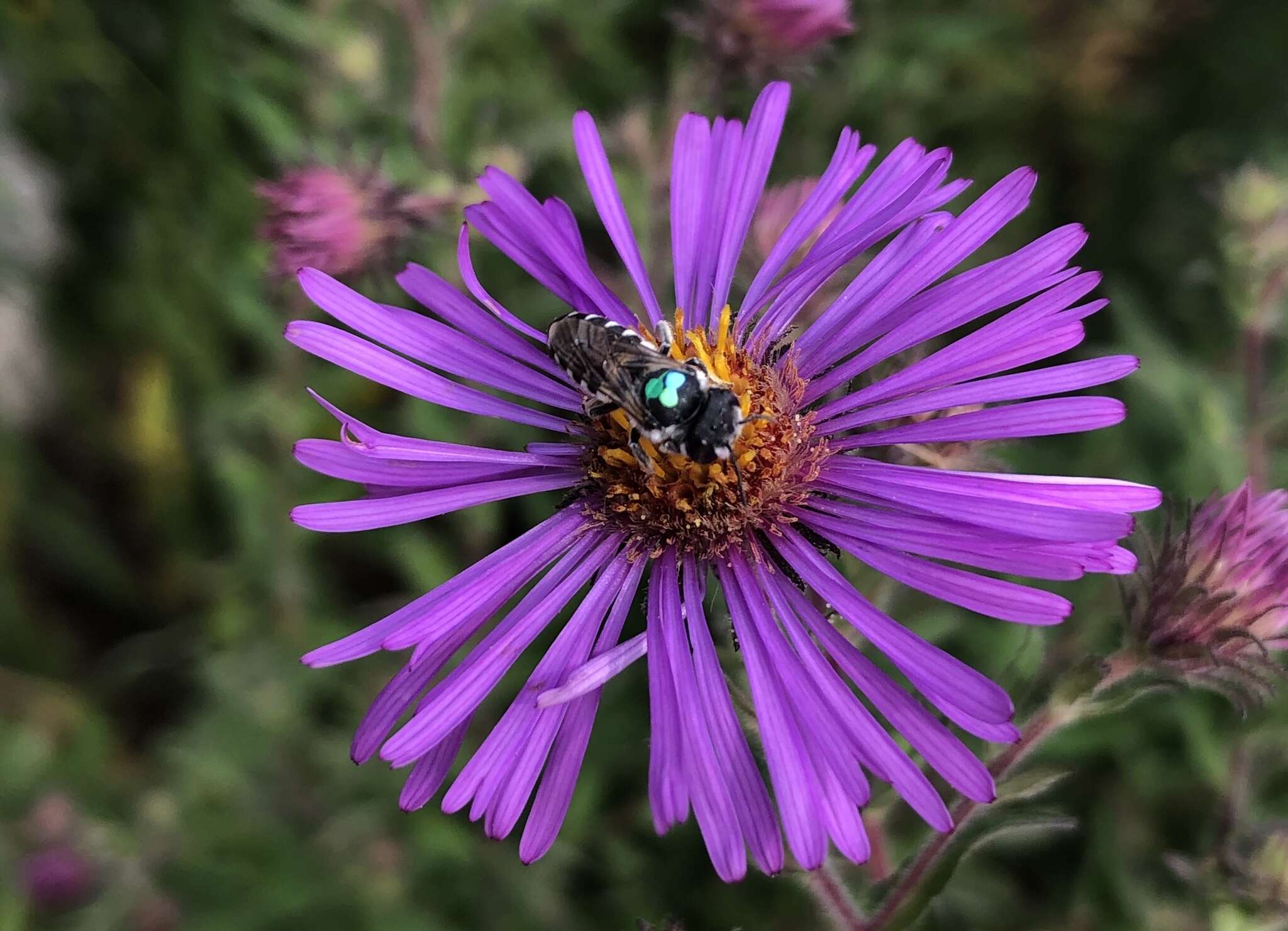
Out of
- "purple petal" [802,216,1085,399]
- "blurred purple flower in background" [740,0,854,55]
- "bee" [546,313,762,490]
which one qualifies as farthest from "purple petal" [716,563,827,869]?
"blurred purple flower in background" [740,0,854,55]

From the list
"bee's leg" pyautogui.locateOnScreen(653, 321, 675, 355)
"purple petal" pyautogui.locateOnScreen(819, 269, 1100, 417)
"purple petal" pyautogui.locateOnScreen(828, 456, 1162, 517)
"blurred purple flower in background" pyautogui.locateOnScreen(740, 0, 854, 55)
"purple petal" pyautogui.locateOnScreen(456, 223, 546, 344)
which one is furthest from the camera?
"blurred purple flower in background" pyautogui.locateOnScreen(740, 0, 854, 55)

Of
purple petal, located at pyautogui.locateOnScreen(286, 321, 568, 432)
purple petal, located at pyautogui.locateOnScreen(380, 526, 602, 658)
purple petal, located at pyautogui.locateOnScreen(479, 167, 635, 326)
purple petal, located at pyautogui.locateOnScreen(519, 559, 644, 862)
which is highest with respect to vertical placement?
purple petal, located at pyautogui.locateOnScreen(479, 167, 635, 326)

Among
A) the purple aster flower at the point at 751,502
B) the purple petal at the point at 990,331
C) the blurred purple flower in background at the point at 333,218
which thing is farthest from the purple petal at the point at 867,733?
the blurred purple flower in background at the point at 333,218

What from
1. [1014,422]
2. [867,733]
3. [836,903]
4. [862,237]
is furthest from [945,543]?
[836,903]

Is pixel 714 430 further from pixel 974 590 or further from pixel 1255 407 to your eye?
pixel 1255 407

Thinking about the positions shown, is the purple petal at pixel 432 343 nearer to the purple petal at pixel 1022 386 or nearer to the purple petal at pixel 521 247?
the purple petal at pixel 521 247

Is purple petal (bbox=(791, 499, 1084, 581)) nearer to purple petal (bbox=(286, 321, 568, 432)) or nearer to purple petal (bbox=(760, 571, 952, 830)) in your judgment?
purple petal (bbox=(760, 571, 952, 830))
